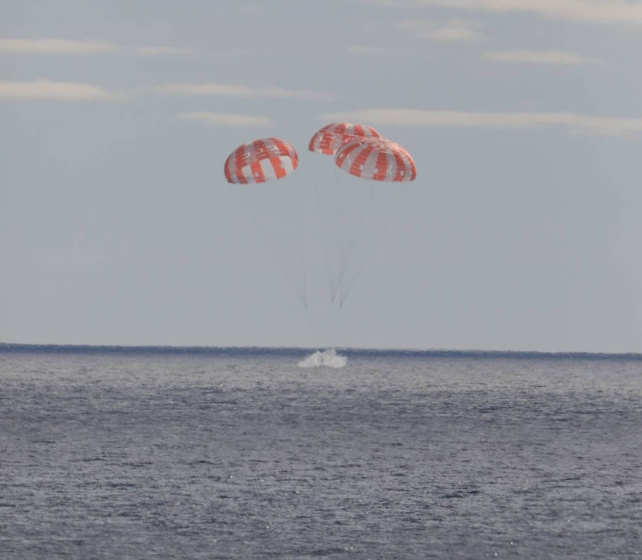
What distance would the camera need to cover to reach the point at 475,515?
100ft

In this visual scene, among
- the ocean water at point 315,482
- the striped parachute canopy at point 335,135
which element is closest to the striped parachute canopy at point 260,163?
the striped parachute canopy at point 335,135

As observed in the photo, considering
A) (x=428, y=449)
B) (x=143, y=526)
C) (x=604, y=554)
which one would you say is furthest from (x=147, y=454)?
(x=604, y=554)

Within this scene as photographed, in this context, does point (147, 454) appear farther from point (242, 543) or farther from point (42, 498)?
point (242, 543)

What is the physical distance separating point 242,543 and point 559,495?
11.2 meters

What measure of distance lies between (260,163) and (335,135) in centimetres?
407

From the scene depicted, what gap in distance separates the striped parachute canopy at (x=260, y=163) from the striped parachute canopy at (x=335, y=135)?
1759 mm

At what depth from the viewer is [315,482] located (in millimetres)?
35719

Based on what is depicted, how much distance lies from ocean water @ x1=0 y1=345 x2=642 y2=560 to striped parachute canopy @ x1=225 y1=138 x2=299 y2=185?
1059 cm

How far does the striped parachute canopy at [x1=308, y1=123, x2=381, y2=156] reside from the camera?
163ft

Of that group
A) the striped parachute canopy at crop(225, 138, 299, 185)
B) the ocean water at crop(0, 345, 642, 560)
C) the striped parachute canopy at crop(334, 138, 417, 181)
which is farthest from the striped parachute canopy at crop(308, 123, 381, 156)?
the ocean water at crop(0, 345, 642, 560)

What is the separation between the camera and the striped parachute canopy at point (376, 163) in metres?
45.7

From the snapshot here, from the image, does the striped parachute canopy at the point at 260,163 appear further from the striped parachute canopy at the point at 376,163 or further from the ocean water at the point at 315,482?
the ocean water at the point at 315,482

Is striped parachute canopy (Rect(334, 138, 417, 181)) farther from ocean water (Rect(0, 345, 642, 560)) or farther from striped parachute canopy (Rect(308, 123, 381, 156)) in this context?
ocean water (Rect(0, 345, 642, 560))

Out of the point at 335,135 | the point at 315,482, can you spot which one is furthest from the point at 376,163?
the point at 315,482
